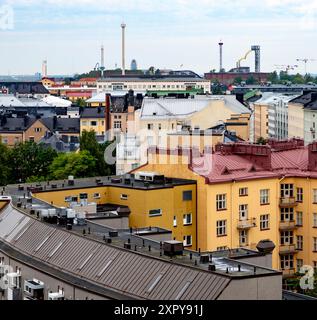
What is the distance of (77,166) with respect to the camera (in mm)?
33062

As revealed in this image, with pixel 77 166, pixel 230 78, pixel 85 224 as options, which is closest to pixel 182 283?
pixel 85 224

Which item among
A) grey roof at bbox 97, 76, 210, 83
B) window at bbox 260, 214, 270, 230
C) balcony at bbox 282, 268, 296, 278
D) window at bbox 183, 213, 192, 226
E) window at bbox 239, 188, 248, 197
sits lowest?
balcony at bbox 282, 268, 296, 278

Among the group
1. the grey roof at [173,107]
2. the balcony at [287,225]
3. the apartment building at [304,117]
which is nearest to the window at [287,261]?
the balcony at [287,225]

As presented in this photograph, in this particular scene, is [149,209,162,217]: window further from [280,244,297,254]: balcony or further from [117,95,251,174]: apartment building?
[117,95,251,174]: apartment building

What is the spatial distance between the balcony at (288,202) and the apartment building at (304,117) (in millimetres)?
26308

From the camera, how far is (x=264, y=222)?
20.5 metres

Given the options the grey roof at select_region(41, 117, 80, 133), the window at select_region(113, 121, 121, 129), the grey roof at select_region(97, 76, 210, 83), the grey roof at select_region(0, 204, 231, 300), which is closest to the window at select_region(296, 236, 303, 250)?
the grey roof at select_region(0, 204, 231, 300)

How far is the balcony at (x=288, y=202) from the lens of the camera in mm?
20703

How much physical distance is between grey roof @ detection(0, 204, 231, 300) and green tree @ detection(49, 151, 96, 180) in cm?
1623

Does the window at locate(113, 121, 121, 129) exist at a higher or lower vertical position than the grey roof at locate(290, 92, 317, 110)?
lower

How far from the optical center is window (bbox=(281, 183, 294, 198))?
2084 centimetres
